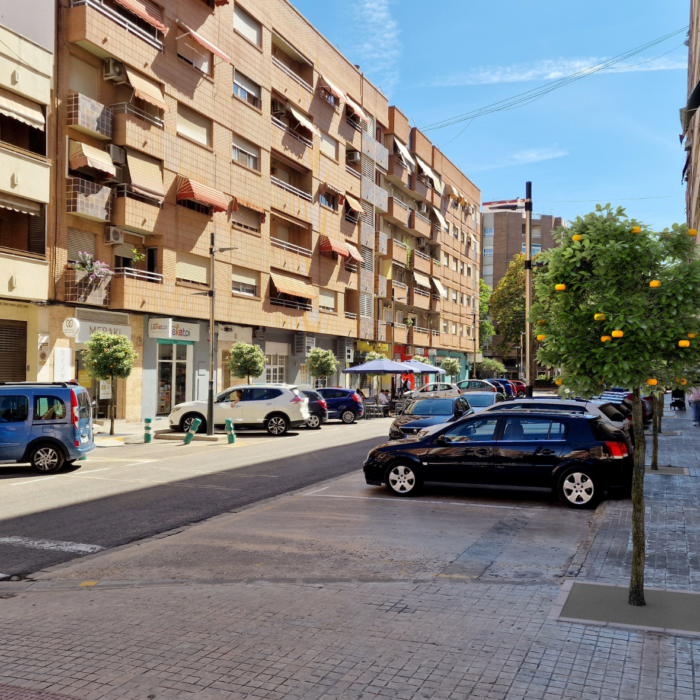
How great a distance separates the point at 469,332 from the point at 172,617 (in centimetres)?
7043

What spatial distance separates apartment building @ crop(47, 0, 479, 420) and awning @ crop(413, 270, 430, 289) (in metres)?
5.46

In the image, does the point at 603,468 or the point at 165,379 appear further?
the point at 165,379

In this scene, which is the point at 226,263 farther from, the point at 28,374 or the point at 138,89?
the point at 28,374

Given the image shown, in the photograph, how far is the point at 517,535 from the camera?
886 centimetres

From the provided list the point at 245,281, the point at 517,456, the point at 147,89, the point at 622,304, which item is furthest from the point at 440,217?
the point at 622,304

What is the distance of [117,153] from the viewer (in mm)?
26156

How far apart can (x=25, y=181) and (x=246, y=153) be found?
13.5 meters

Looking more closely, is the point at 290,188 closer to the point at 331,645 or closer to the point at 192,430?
the point at 192,430

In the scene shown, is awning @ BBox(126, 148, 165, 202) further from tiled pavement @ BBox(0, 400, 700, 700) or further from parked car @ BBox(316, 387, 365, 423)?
tiled pavement @ BBox(0, 400, 700, 700)

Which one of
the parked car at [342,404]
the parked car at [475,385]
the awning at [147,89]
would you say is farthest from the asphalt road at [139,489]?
the parked car at [475,385]

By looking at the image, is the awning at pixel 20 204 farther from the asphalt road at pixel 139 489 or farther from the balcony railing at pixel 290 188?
the balcony railing at pixel 290 188

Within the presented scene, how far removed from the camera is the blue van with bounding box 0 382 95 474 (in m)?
14.1

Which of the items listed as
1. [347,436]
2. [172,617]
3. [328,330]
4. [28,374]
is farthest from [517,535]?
[328,330]

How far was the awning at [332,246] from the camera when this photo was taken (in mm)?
41062
